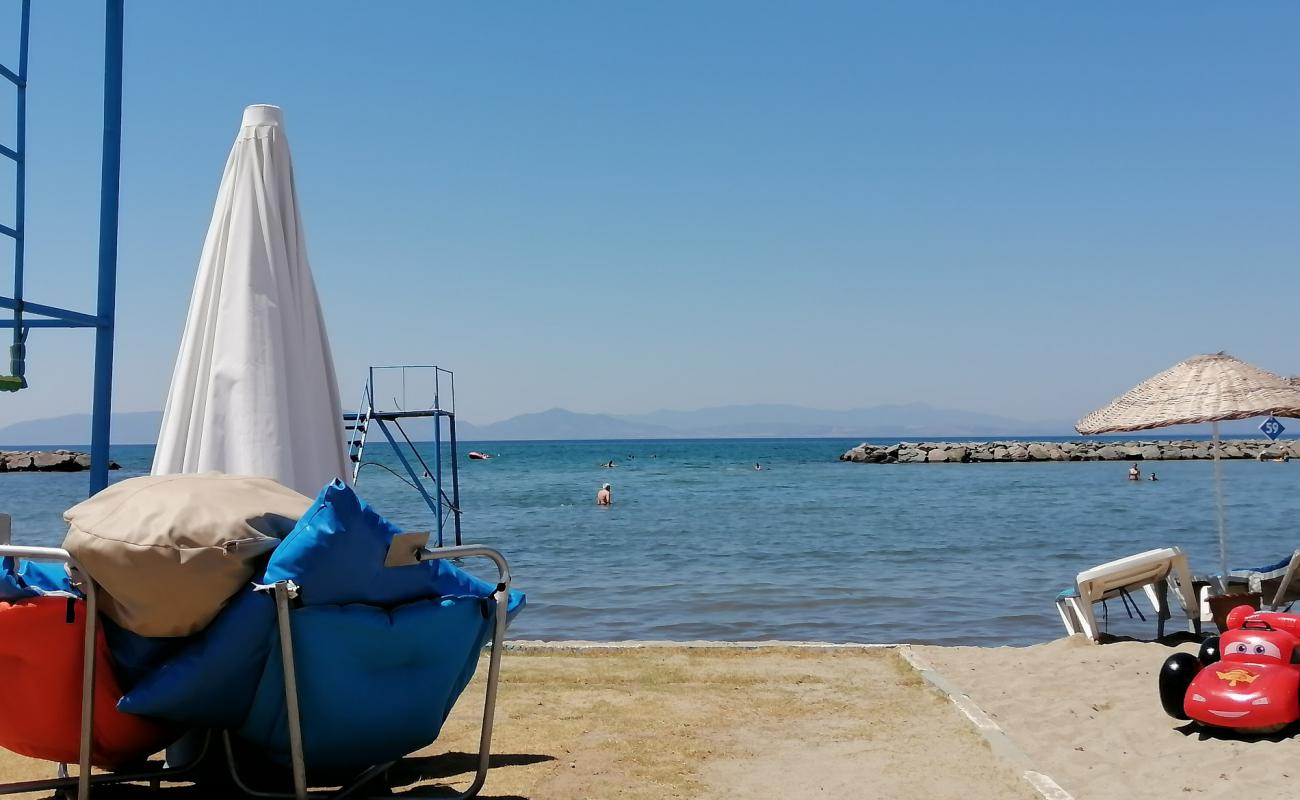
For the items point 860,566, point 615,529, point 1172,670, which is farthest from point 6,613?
point 615,529

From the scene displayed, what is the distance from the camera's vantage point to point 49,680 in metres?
3.24

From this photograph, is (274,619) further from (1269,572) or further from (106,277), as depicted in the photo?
(1269,572)

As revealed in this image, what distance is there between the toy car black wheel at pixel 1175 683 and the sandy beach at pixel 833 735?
101mm

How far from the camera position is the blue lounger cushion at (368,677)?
10.8 feet

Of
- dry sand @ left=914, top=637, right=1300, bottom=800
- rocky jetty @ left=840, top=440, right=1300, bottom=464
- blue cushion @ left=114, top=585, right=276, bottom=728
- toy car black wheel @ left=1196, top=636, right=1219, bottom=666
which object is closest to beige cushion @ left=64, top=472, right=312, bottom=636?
blue cushion @ left=114, top=585, right=276, bottom=728

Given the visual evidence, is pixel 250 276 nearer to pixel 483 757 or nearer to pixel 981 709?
pixel 483 757

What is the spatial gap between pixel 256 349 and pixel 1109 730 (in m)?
4.35

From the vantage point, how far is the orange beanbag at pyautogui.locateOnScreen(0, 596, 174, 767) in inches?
126

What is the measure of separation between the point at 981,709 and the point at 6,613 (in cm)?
447

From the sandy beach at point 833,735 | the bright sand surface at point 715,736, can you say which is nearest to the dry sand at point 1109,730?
the sandy beach at point 833,735

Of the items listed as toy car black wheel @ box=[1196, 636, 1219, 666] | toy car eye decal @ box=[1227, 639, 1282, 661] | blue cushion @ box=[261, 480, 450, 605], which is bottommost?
toy car black wheel @ box=[1196, 636, 1219, 666]

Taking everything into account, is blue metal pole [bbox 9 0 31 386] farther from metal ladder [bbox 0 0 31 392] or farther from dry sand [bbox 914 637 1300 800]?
dry sand [bbox 914 637 1300 800]

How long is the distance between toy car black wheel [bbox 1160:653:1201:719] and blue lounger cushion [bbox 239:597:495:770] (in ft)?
11.8

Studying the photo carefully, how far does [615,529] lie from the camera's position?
24.6 metres
